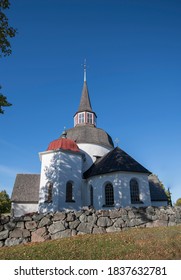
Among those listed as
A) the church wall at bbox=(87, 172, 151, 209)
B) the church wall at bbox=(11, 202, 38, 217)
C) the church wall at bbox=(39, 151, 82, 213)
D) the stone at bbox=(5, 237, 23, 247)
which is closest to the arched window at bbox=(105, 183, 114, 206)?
the church wall at bbox=(87, 172, 151, 209)

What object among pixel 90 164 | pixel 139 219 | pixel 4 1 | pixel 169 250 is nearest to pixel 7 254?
pixel 169 250

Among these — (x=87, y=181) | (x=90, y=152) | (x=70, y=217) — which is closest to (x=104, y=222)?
(x=70, y=217)

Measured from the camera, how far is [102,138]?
101 feet

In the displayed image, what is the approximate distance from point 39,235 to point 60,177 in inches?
478

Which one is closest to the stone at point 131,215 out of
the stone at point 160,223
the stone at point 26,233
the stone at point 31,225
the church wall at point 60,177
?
the stone at point 160,223

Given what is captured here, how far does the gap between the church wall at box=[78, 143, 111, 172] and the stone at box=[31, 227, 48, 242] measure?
16566mm

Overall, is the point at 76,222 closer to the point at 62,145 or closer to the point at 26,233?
the point at 26,233

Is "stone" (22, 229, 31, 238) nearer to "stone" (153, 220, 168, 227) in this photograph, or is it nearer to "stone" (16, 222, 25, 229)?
"stone" (16, 222, 25, 229)

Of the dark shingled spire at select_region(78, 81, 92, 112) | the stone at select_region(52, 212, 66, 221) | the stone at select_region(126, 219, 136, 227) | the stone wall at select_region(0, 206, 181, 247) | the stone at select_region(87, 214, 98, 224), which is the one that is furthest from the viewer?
the dark shingled spire at select_region(78, 81, 92, 112)

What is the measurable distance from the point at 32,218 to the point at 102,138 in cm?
2091

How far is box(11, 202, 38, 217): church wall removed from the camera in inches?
1099

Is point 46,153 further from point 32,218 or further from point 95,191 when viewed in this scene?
point 32,218

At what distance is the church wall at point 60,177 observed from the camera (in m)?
21.9

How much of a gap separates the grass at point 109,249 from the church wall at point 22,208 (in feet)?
67.5
